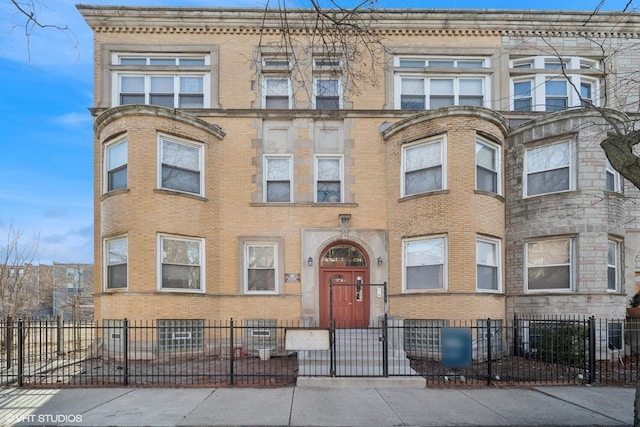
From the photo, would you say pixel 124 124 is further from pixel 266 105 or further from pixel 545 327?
pixel 545 327

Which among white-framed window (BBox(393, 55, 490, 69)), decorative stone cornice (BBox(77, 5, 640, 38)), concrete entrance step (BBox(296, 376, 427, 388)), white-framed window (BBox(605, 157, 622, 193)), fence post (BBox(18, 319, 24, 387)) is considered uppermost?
decorative stone cornice (BBox(77, 5, 640, 38))

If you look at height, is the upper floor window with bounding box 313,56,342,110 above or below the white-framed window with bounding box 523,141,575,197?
above

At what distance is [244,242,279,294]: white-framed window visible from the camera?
42.1 feet

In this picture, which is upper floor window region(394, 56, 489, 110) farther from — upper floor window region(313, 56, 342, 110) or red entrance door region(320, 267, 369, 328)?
red entrance door region(320, 267, 369, 328)

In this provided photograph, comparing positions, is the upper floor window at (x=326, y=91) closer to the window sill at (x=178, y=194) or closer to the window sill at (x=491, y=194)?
the window sill at (x=178, y=194)

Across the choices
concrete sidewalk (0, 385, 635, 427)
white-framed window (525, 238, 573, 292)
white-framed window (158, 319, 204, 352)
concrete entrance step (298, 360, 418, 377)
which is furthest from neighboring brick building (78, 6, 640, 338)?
concrete sidewalk (0, 385, 635, 427)

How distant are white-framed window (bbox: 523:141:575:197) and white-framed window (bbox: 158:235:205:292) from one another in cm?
1049

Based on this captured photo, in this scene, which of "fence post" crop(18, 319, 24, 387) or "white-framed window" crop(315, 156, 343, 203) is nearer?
"fence post" crop(18, 319, 24, 387)

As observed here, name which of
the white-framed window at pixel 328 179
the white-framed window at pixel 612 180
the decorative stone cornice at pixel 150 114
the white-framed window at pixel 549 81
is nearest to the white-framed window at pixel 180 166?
the decorative stone cornice at pixel 150 114

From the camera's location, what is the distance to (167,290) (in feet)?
37.9

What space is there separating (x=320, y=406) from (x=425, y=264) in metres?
6.09

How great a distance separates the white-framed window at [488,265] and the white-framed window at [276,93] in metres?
7.81

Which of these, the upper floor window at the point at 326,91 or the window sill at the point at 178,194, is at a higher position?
the upper floor window at the point at 326,91

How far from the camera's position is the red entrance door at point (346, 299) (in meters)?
12.6
